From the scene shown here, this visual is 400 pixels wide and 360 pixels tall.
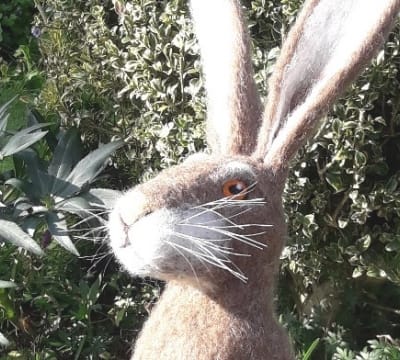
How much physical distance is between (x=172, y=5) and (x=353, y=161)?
0.72 metres

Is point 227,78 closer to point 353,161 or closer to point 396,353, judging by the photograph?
point 353,161

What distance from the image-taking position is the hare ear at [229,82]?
154cm

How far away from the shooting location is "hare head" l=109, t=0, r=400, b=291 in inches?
51.5

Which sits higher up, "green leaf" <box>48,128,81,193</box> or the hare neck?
the hare neck

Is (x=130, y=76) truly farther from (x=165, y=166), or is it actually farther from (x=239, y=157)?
(x=239, y=157)

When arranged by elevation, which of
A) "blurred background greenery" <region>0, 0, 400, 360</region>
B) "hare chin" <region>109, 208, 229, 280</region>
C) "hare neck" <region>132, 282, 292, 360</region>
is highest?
"hare chin" <region>109, 208, 229, 280</region>

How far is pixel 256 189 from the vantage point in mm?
1399

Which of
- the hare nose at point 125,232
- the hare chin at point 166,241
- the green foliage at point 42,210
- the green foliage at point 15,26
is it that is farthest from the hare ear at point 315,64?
the green foliage at point 15,26

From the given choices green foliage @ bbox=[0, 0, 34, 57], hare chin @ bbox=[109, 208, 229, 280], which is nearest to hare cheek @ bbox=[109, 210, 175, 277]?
hare chin @ bbox=[109, 208, 229, 280]

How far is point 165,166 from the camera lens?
93.4 inches

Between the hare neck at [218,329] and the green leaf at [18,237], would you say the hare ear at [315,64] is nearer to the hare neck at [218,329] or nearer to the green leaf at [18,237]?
the hare neck at [218,329]

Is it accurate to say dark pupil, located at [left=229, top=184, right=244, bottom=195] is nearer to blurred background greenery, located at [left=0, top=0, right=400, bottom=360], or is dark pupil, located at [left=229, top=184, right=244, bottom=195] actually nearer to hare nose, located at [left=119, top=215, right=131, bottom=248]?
hare nose, located at [left=119, top=215, right=131, bottom=248]

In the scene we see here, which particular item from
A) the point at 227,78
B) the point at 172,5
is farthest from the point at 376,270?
the point at 172,5

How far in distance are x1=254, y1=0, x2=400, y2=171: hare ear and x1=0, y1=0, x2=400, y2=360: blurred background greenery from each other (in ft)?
1.34
